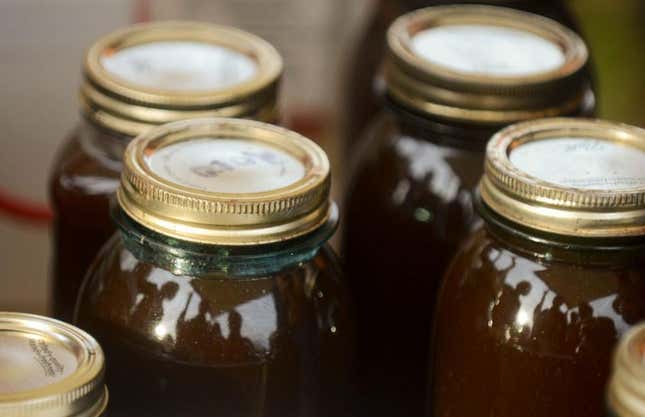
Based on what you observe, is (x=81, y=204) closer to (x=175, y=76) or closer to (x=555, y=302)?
(x=175, y=76)

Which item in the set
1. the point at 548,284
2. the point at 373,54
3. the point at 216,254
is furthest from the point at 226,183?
the point at 373,54

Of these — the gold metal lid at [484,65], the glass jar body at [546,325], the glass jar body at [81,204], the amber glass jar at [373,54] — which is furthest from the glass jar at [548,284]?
the amber glass jar at [373,54]

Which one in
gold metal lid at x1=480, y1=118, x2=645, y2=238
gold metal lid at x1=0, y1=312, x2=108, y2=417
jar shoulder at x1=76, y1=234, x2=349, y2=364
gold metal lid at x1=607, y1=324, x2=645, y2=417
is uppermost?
gold metal lid at x1=607, y1=324, x2=645, y2=417

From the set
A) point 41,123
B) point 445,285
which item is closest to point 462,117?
point 445,285

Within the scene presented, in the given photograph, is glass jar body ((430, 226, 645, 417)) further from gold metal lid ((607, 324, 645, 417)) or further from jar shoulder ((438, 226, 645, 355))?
gold metal lid ((607, 324, 645, 417))

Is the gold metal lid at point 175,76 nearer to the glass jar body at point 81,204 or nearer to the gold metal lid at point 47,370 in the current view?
the glass jar body at point 81,204

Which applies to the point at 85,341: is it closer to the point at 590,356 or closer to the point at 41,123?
the point at 590,356

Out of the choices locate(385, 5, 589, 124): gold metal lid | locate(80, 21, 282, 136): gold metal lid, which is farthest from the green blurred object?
locate(80, 21, 282, 136): gold metal lid
